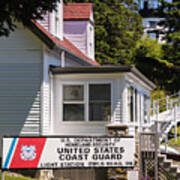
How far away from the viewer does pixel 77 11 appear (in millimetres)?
24422

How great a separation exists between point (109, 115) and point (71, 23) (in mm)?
8390

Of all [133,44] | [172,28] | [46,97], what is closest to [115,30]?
[133,44]

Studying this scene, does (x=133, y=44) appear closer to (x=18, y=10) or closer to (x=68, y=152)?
(x=18, y=10)

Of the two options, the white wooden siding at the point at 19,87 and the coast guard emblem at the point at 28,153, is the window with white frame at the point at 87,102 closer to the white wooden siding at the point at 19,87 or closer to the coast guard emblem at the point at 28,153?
the white wooden siding at the point at 19,87

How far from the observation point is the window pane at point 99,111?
669 inches

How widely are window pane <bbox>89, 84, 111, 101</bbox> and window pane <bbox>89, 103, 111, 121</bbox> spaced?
210 millimetres

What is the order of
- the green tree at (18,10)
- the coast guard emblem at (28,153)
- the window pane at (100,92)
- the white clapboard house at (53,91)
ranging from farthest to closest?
1. the window pane at (100,92)
2. the white clapboard house at (53,91)
3. the green tree at (18,10)
4. the coast guard emblem at (28,153)

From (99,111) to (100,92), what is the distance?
0.65 metres

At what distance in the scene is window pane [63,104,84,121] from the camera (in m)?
17.2

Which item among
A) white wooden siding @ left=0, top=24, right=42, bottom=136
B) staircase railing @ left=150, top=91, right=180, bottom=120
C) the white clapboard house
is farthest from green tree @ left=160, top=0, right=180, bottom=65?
white wooden siding @ left=0, top=24, right=42, bottom=136

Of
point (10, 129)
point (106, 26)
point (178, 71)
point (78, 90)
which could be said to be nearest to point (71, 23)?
point (78, 90)

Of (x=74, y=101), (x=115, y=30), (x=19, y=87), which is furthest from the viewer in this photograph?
(x=115, y=30)

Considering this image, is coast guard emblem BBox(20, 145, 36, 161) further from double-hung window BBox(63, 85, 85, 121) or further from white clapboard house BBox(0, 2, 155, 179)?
double-hung window BBox(63, 85, 85, 121)

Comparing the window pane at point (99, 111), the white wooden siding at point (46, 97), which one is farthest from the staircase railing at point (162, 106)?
the white wooden siding at point (46, 97)
